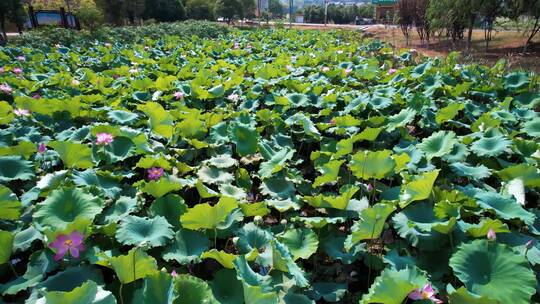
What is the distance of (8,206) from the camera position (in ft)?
5.99

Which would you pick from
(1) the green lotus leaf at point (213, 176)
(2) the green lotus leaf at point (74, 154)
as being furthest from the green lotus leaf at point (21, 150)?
(1) the green lotus leaf at point (213, 176)

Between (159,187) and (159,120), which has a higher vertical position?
(159,120)

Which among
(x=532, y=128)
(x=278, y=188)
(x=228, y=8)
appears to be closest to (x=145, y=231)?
(x=278, y=188)

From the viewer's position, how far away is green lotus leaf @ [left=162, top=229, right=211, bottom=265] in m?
1.71

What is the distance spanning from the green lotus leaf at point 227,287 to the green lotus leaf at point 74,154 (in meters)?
1.27

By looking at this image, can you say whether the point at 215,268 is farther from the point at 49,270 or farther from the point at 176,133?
the point at 176,133

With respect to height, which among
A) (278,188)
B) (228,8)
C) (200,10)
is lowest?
(278,188)

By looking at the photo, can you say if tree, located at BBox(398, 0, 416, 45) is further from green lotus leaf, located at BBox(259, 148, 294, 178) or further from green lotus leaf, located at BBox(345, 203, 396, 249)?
green lotus leaf, located at BBox(345, 203, 396, 249)

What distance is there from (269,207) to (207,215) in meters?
0.70

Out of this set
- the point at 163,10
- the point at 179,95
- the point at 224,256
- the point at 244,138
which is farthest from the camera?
the point at 163,10

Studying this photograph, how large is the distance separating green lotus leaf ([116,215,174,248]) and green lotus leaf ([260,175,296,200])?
73cm

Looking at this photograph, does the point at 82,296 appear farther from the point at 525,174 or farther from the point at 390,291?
the point at 525,174

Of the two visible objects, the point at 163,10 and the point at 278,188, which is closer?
the point at 278,188

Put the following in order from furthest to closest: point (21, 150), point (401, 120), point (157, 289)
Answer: point (401, 120), point (21, 150), point (157, 289)
